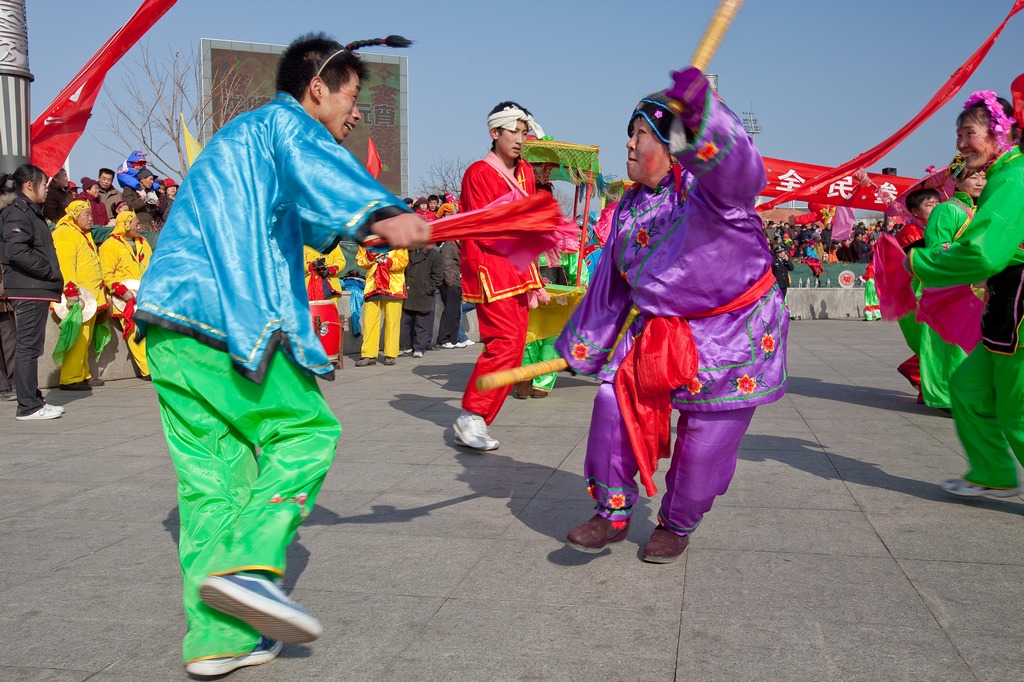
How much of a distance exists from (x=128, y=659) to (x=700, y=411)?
2.06 m

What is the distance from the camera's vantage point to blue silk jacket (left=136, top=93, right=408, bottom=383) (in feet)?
8.57

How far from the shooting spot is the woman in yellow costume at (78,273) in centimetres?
859

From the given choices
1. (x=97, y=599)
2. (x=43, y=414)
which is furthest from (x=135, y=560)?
(x=43, y=414)

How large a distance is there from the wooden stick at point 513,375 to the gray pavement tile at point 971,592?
58.2 inches

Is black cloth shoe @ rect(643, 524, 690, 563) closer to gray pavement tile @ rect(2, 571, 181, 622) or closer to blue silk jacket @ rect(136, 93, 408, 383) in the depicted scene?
blue silk jacket @ rect(136, 93, 408, 383)

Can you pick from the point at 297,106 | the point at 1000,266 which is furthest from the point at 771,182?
the point at 297,106

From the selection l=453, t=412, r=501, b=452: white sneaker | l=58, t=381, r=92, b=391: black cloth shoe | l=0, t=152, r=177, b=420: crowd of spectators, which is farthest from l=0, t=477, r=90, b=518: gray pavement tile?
l=58, t=381, r=92, b=391: black cloth shoe

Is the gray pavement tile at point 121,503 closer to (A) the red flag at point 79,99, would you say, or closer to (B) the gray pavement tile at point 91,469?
(B) the gray pavement tile at point 91,469

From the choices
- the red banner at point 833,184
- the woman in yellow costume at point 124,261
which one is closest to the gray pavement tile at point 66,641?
the woman in yellow costume at point 124,261

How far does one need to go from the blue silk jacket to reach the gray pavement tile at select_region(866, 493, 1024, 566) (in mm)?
2479

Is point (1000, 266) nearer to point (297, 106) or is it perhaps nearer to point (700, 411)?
point (700, 411)

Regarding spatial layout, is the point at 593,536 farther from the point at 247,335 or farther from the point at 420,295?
the point at 420,295

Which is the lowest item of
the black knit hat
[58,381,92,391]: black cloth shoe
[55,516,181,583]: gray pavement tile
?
[58,381,92,391]: black cloth shoe

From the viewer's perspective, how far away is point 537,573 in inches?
137
